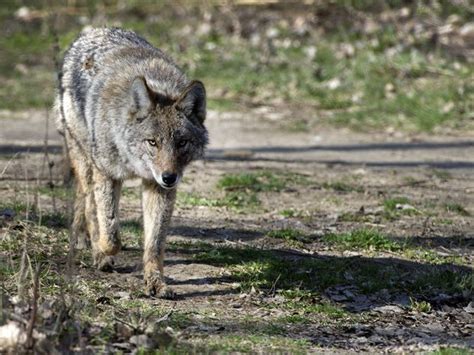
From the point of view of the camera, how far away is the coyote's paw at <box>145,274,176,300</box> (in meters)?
6.79

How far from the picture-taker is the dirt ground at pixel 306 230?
6234 mm

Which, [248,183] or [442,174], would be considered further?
[442,174]

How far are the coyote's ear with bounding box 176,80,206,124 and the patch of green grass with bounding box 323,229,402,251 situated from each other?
190cm

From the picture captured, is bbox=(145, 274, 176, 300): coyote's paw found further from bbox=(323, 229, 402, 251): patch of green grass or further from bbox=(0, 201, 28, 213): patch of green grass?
bbox=(323, 229, 402, 251): patch of green grass

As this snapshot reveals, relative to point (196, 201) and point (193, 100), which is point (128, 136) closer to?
point (193, 100)

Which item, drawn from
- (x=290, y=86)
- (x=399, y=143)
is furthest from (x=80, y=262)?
(x=290, y=86)

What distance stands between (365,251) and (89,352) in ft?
11.6

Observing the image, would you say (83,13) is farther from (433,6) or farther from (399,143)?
(399,143)

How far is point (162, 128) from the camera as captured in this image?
22.9 feet

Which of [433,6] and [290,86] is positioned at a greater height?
[433,6]

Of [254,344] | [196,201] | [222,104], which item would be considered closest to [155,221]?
[254,344]

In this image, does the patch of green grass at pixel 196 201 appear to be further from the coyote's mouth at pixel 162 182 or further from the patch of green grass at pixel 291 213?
the coyote's mouth at pixel 162 182

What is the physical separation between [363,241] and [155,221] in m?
2.02

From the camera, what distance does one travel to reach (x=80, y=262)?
7.41 metres
